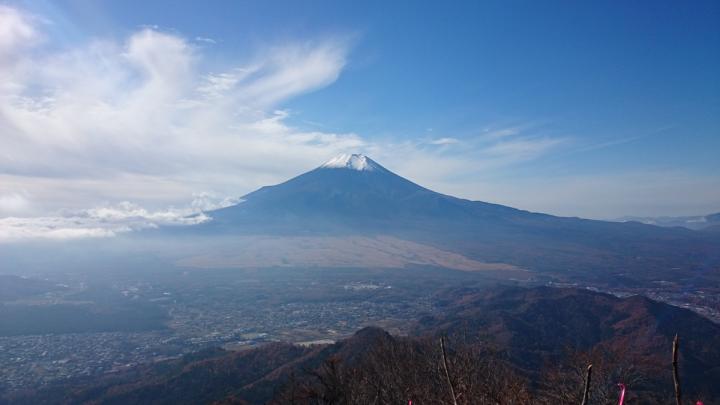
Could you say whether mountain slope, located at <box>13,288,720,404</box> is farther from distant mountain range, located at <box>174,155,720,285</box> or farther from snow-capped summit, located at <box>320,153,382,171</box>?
snow-capped summit, located at <box>320,153,382,171</box>

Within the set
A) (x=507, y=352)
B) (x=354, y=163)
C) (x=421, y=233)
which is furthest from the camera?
(x=354, y=163)

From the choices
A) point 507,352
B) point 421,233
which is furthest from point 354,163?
point 507,352

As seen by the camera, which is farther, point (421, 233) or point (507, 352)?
point (421, 233)

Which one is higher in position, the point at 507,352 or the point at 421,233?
the point at 421,233

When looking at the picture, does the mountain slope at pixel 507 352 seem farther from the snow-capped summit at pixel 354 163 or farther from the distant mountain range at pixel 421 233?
the snow-capped summit at pixel 354 163

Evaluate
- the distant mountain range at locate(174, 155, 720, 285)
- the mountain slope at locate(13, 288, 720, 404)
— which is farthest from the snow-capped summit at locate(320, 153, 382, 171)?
the mountain slope at locate(13, 288, 720, 404)

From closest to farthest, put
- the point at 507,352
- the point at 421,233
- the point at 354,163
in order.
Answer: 1. the point at 507,352
2. the point at 421,233
3. the point at 354,163

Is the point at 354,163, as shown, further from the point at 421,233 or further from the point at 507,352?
the point at 507,352
